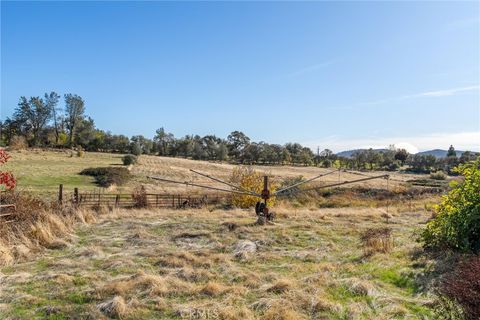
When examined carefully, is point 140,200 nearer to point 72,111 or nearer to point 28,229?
point 28,229

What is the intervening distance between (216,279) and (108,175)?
1465 inches

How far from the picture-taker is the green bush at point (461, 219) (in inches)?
380

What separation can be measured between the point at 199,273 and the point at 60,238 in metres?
6.62

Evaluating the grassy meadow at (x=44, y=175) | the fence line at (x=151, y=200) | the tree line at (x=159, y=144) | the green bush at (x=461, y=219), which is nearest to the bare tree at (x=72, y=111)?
the tree line at (x=159, y=144)

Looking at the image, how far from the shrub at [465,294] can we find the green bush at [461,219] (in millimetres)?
3275

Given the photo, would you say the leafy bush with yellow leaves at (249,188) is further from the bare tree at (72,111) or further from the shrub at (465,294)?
the bare tree at (72,111)

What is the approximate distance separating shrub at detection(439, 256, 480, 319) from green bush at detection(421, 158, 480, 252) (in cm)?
328

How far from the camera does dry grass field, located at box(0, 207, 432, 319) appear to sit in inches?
276

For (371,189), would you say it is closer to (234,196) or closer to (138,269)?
(234,196)

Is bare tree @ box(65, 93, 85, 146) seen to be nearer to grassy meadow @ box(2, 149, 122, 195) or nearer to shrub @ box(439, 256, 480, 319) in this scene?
grassy meadow @ box(2, 149, 122, 195)

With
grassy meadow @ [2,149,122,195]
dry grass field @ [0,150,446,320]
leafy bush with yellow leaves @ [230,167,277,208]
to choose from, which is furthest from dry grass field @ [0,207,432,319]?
grassy meadow @ [2,149,122,195]

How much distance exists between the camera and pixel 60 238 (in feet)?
43.8

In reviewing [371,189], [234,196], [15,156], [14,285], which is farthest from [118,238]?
[15,156]

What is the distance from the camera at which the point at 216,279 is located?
906 centimetres
